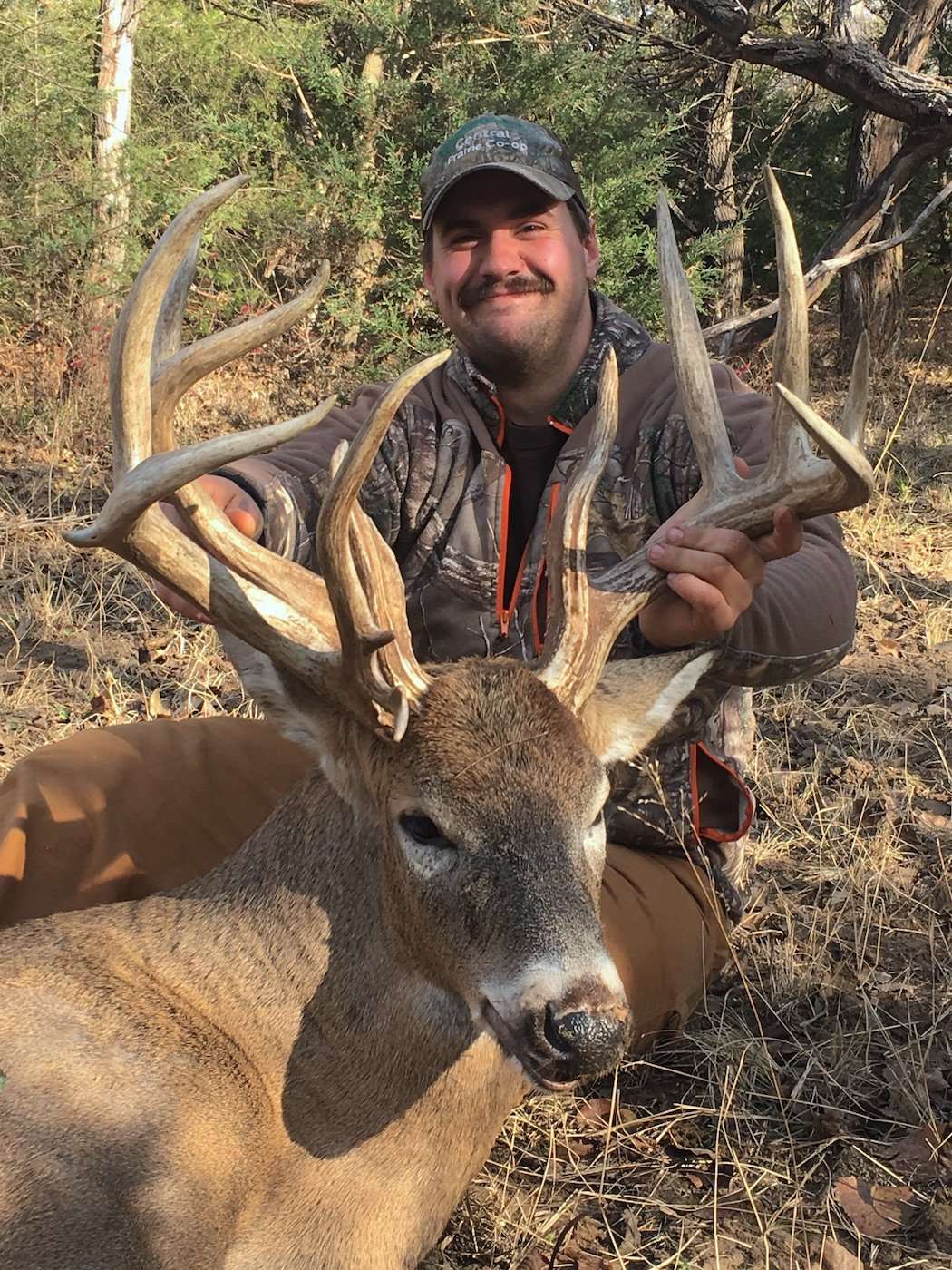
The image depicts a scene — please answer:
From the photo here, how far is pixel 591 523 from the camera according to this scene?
161 inches

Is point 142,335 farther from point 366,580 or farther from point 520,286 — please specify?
point 520,286

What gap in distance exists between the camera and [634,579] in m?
3.15

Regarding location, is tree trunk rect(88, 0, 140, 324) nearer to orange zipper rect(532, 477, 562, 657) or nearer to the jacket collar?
the jacket collar

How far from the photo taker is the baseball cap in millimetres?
4332

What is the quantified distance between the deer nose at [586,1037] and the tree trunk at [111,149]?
35.0ft

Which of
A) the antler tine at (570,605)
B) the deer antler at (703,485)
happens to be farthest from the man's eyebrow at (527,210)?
the antler tine at (570,605)

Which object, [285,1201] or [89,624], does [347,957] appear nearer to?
[285,1201]

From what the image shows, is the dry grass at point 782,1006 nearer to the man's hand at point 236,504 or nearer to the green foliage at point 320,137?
the man's hand at point 236,504

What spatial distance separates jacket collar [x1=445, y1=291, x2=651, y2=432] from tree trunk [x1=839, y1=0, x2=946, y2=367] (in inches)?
322

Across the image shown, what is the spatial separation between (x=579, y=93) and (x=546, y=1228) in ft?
39.2

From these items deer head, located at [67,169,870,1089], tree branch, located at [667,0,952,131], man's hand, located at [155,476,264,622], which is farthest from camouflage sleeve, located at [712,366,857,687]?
tree branch, located at [667,0,952,131]

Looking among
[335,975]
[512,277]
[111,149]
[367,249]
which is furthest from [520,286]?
[111,149]

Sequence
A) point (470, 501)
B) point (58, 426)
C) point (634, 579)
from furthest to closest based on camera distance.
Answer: point (58, 426)
point (470, 501)
point (634, 579)

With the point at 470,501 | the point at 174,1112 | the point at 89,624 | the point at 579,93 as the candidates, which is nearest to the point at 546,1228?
the point at 174,1112
